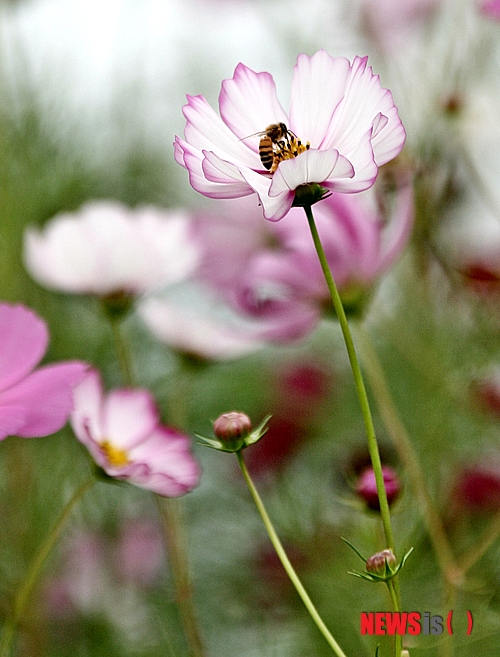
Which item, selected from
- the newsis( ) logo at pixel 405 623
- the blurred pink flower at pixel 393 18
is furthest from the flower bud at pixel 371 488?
the blurred pink flower at pixel 393 18

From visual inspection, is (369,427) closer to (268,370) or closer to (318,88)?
(318,88)

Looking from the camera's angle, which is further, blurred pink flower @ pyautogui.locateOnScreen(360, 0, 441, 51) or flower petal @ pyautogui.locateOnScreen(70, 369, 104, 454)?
blurred pink flower @ pyautogui.locateOnScreen(360, 0, 441, 51)

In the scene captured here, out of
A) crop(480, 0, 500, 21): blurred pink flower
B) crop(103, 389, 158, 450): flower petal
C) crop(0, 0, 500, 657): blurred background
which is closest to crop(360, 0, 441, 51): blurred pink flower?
crop(0, 0, 500, 657): blurred background

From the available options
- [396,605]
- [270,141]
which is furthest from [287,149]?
[396,605]

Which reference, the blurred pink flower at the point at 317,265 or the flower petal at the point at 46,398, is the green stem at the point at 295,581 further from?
the blurred pink flower at the point at 317,265

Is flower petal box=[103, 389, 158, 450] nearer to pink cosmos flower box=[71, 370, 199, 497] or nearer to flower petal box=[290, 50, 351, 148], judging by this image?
pink cosmos flower box=[71, 370, 199, 497]

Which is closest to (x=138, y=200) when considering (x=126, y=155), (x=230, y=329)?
(x=126, y=155)
